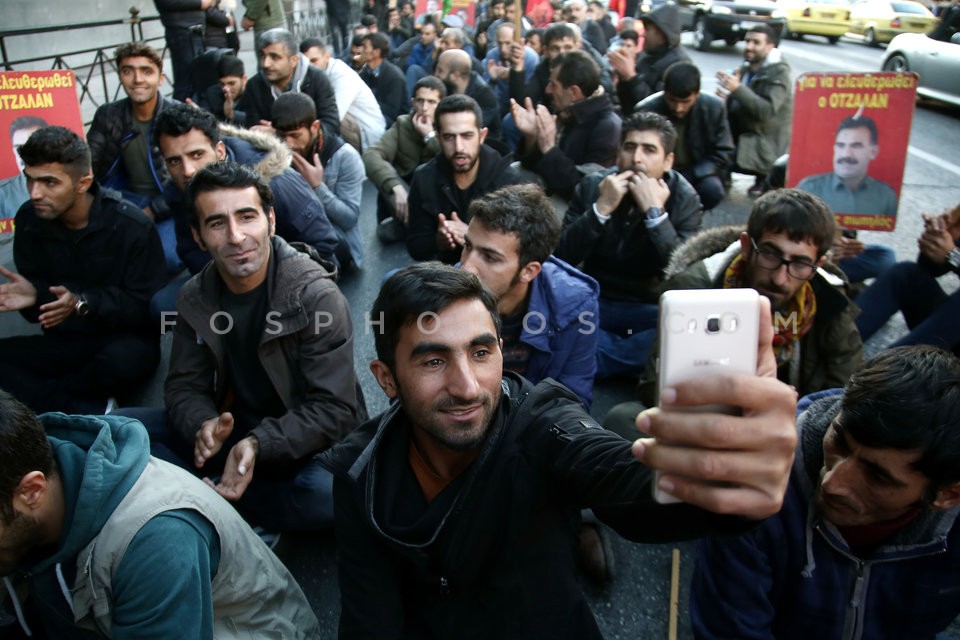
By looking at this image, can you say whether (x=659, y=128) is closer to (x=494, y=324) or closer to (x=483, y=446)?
(x=494, y=324)

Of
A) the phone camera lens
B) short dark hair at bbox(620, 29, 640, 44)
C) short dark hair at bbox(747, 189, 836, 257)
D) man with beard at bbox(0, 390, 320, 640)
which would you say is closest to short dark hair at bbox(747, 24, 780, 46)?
short dark hair at bbox(620, 29, 640, 44)

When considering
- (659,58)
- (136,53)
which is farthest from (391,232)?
(659,58)

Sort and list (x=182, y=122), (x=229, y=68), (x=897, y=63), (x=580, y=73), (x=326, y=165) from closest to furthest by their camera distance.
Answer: (x=182, y=122)
(x=326, y=165)
(x=580, y=73)
(x=229, y=68)
(x=897, y=63)

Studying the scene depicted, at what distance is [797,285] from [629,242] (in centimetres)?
131

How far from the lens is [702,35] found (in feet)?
60.1

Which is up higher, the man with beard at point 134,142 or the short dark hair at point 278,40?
the short dark hair at point 278,40

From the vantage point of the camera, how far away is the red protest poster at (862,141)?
4160 mm

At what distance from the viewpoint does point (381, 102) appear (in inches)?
352

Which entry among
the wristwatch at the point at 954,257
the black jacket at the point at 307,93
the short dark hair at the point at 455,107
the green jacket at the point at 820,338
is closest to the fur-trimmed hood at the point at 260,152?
the short dark hair at the point at 455,107

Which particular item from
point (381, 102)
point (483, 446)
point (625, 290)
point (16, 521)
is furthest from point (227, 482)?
point (381, 102)

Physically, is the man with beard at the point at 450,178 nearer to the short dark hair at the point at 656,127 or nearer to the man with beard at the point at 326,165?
the man with beard at the point at 326,165

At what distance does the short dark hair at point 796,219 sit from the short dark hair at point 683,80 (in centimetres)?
310

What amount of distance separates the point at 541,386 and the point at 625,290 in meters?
2.50

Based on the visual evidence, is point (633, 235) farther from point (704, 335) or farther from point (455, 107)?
point (704, 335)
